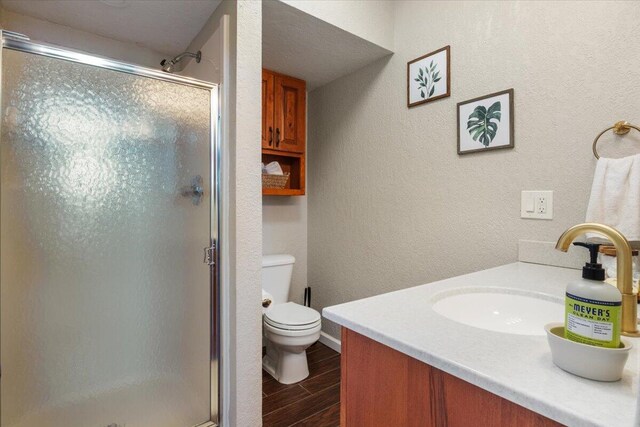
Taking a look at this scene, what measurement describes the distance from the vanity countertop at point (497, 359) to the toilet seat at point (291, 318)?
1131 millimetres

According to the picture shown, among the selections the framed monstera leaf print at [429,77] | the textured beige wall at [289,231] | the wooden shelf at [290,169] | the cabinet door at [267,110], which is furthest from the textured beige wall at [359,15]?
the textured beige wall at [289,231]

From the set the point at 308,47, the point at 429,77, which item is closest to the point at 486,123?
the point at 429,77

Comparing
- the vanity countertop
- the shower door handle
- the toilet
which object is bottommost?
the toilet

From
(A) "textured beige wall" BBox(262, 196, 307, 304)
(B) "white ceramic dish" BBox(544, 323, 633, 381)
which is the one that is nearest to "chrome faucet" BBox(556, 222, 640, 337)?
(B) "white ceramic dish" BBox(544, 323, 633, 381)

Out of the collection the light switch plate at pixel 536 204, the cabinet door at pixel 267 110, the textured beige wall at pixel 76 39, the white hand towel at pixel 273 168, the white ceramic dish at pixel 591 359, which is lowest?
the white ceramic dish at pixel 591 359

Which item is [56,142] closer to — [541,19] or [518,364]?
[518,364]

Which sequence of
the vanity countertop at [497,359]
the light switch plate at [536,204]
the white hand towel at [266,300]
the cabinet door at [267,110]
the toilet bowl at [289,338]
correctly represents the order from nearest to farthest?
the vanity countertop at [497,359] → the light switch plate at [536,204] → the toilet bowl at [289,338] → the white hand towel at [266,300] → the cabinet door at [267,110]

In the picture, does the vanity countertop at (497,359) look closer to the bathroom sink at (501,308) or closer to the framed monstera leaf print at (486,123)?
the bathroom sink at (501,308)

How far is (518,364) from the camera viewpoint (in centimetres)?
52

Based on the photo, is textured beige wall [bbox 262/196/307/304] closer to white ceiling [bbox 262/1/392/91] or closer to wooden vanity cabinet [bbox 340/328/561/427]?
white ceiling [bbox 262/1/392/91]

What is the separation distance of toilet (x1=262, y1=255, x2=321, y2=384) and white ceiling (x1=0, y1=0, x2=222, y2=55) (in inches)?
58.9

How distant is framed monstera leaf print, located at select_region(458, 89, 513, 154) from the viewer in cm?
146

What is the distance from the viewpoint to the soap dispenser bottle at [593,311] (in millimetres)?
449

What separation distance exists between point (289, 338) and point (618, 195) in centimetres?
163
